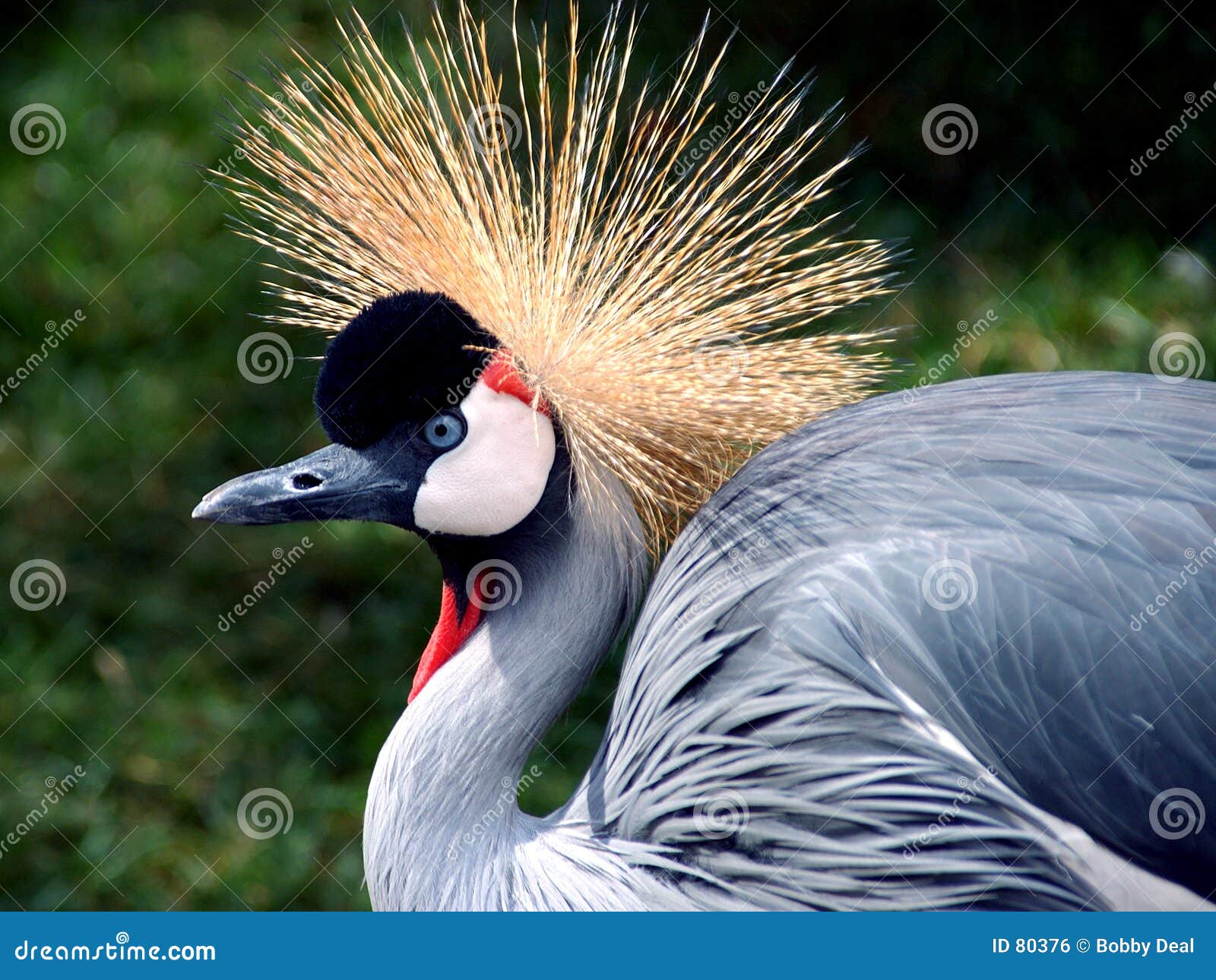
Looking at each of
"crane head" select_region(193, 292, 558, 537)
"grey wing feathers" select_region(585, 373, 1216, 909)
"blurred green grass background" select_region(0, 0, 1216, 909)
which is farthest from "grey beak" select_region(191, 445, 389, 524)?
"blurred green grass background" select_region(0, 0, 1216, 909)

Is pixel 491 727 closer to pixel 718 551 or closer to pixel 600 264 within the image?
pixel 718 551

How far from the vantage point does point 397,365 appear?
48.0 inches

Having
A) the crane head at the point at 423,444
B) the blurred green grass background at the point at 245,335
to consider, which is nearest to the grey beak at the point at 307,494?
the crane head at the point at 423,444

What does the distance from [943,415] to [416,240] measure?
1.80ft

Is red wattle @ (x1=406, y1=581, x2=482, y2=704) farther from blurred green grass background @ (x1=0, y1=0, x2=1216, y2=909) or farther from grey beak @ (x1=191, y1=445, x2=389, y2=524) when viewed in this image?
blurred green grass background @ (x1=0, y1=0, x2=1216, y2=909)

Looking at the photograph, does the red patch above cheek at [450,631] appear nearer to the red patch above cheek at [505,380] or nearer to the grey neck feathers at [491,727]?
the grey neck feathers at [491,727]

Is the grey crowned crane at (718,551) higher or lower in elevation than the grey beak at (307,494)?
higher

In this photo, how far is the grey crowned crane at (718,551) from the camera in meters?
1.15

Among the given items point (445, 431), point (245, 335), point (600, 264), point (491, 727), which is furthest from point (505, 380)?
point (245, 335)

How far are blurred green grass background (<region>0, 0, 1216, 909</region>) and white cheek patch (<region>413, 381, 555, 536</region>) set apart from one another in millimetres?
804

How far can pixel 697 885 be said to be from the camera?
1.18m

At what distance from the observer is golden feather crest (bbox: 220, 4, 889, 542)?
129 centimetres

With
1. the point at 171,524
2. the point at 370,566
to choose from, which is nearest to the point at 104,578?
the point at 171,524

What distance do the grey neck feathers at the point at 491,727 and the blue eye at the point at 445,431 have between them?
0.13m
